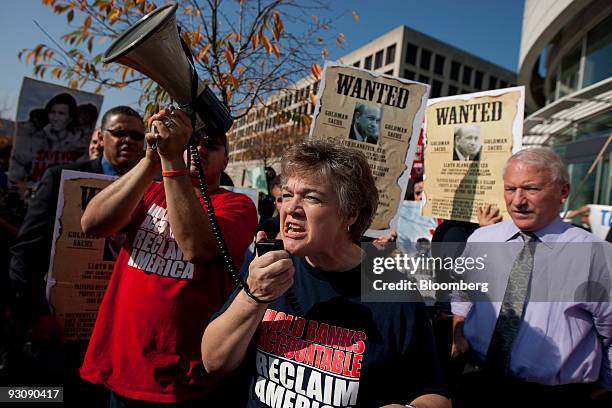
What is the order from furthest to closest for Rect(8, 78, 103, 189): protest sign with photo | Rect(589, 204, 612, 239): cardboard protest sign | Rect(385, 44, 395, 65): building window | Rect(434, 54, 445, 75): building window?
Rect(434, 54, 445, 75): building window, Rect(385, 44, 395, 65): building window, Rect(589, 204, 612, 239): cardboard protest sign, Rect(8, 78, 103, 189): protest sign with photo

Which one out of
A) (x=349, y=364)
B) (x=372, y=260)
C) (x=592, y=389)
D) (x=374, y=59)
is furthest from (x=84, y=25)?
(x=374, y=59)

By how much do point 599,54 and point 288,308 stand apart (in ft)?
42.9

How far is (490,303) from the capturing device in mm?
2221

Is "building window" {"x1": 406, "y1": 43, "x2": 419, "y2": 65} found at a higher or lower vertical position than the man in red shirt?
higher

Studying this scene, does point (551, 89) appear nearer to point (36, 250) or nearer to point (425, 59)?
point (36, 250)

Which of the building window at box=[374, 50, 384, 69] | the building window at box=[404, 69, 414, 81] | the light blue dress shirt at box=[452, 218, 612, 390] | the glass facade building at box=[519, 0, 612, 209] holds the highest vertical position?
the building window at box=[374, 50, 384, 69]

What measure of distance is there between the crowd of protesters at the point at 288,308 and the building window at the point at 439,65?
2048 inches

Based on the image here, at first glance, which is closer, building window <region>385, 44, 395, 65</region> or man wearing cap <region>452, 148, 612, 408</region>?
man wearing cap <region>452, 148, 612, 408</region>

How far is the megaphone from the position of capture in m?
1.22

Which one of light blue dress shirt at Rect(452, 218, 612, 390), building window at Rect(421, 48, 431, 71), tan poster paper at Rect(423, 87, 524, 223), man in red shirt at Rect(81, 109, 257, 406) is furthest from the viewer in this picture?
building window at Rect(421, 48, 431, 71)

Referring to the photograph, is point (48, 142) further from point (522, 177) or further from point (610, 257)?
point (610, 257)

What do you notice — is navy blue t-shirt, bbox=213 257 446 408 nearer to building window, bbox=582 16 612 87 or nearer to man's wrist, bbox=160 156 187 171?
man's wrist, bbox=160 156 187 171

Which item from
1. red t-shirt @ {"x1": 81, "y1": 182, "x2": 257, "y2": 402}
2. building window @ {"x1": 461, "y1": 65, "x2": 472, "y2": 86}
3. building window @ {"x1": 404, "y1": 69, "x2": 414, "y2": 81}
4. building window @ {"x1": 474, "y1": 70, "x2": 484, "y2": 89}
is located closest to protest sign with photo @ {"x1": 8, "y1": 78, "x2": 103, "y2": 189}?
red t-shirt @ {"x1": 81, "y1": 182, "x2": 257, "y2": 402}

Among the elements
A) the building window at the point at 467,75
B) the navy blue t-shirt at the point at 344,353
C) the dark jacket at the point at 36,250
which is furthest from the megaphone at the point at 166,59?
the building window at the point at 467,75
